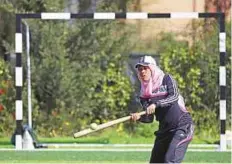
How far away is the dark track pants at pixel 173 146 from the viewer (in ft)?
24.8

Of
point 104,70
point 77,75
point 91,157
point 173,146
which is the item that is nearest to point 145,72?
point 173,146

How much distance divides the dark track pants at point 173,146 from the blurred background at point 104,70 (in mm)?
7476

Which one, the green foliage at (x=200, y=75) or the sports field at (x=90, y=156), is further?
the green foliage at (x=200, y=75)

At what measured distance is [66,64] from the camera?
15.6 metres

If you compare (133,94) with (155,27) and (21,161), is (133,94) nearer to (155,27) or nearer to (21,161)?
(155,27)

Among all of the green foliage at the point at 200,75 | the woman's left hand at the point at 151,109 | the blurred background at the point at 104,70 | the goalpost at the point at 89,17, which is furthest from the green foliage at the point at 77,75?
the woman's left hand at the point at 151,109

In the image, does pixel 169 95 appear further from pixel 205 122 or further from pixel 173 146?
pixel 205 122

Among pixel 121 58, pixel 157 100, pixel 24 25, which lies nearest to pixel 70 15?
pixel 24 25

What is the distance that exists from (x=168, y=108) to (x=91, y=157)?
4.31 metres

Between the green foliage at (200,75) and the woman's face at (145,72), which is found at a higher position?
the woman's face at (145,72)

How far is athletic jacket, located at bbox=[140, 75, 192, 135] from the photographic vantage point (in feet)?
25.2

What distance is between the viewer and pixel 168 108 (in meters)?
7.73

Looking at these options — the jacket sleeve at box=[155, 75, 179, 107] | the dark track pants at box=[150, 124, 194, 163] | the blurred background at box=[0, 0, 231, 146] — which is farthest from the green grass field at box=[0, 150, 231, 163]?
the jacket sleeve at box=[155, 75, 179, 107]

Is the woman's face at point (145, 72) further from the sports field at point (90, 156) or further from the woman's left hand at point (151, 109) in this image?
the sports field at point (90, 156)
